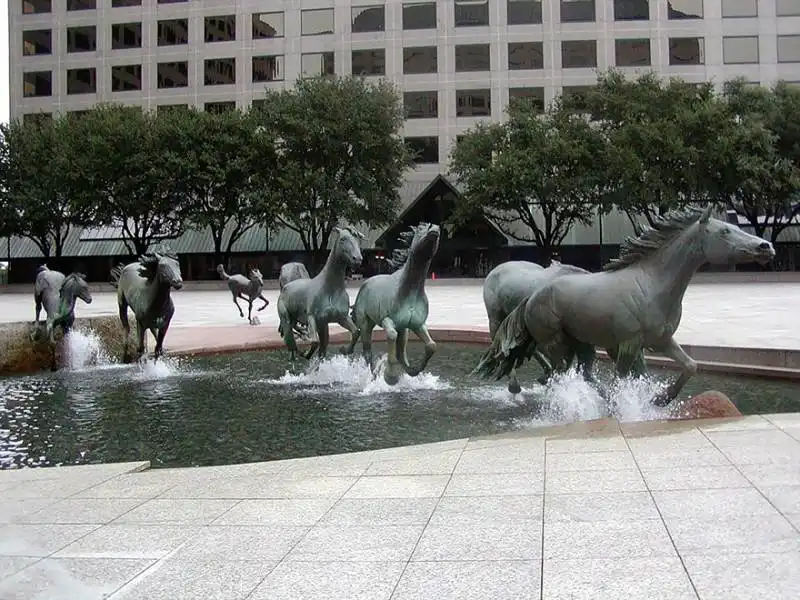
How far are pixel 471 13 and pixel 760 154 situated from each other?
25260 mm

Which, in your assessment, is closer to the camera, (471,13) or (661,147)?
(661,147)

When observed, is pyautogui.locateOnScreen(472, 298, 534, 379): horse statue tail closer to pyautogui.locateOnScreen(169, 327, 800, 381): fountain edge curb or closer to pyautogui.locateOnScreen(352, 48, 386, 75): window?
pyautogui.locateOnScreen(169, 327, 800, 381): fountain edge curb

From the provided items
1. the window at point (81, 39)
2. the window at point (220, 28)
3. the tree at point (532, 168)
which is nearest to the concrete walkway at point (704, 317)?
the tree at point (532, 168)

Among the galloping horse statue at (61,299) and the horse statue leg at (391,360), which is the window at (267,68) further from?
the horse statue leg at (391,360)

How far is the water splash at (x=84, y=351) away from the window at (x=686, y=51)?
169 ft

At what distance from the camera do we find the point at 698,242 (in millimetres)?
7734

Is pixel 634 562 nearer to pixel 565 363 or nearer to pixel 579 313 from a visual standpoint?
pixel 579 313

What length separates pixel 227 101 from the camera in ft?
191

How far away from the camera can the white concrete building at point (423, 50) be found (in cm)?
5434

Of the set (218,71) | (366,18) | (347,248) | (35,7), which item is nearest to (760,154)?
(366,18)

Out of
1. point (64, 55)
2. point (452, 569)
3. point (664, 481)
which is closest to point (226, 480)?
point (452, 569)

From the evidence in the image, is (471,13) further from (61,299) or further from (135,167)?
(61,299)

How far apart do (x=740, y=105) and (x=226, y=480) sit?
45989mm

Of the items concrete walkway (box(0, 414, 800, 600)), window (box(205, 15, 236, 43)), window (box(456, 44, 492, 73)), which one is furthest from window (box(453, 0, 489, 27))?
concrete walkway (box(0, 414, 800, 600))
